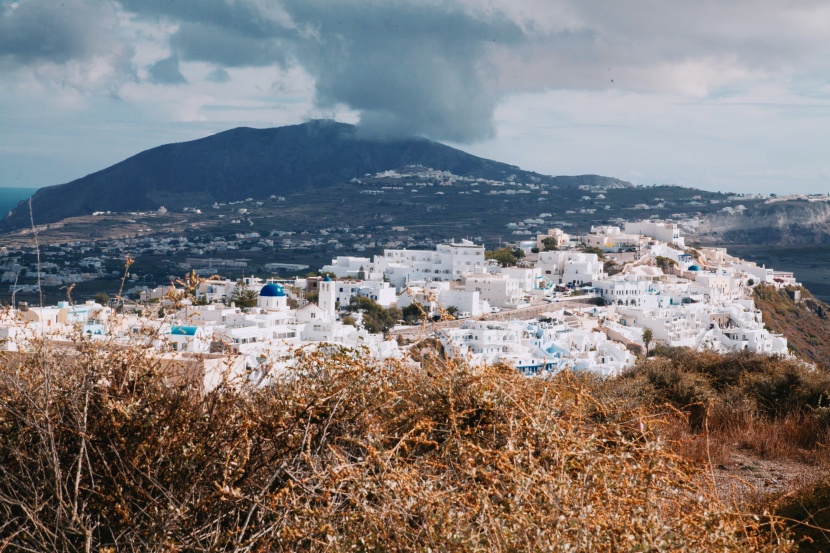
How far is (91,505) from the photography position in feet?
8.62

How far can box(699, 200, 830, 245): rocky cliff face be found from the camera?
3462 inches

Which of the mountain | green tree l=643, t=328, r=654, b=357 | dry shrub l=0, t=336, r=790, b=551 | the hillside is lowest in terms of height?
the hillside

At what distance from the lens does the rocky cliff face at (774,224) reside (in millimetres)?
87938

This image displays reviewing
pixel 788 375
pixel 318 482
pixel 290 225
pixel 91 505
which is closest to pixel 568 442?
pixel 318 482

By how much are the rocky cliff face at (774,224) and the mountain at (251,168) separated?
53.4 metres

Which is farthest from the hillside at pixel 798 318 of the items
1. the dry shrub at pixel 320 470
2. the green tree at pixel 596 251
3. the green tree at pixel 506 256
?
the dry shrub at pixel 320 470

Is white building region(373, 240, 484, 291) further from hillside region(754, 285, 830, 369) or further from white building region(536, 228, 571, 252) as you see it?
hillside region(754, 285, 830, 369)

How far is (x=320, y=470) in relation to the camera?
2717 mm

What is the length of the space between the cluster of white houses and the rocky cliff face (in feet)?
114

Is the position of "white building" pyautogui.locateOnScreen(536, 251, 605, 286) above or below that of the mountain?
below

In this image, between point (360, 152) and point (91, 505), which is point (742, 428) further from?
point (360, 152)

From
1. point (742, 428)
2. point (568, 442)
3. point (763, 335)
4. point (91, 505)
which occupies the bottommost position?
point (763, 335)

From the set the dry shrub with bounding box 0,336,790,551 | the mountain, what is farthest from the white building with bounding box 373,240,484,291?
the mountain

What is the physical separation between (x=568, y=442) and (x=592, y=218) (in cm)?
9202
